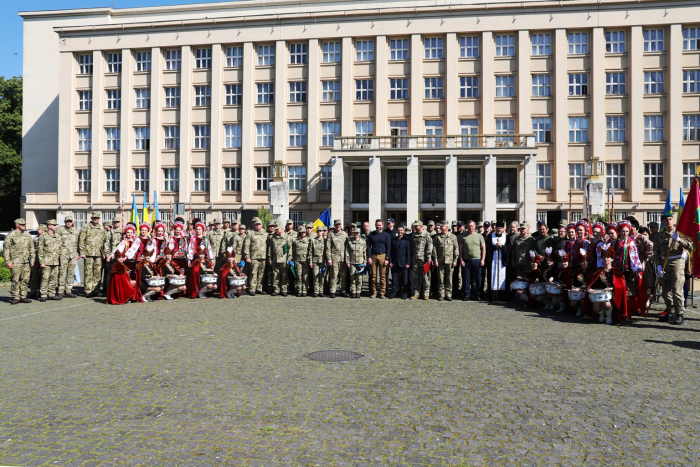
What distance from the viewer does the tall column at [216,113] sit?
156ft

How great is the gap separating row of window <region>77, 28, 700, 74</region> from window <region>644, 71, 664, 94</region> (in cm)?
172

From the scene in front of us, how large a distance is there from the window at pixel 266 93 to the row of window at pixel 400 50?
5.97 feet

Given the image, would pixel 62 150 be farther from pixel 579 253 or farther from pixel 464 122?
pixel 579 253

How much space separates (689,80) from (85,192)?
50274 mm

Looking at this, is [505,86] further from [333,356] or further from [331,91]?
[333,356]

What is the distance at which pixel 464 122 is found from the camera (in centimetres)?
4447

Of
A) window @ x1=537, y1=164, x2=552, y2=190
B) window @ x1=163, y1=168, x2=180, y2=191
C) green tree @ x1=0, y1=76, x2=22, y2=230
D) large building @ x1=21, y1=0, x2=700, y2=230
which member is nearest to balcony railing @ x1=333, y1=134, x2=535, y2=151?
large building @ x1=21, y1=0, x2=700, y2=230

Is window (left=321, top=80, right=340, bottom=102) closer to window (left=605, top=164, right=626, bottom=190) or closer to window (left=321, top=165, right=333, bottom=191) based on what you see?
window (left=321, top=165, right=333, bottom=191)

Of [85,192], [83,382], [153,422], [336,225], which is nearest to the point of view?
[153,422]

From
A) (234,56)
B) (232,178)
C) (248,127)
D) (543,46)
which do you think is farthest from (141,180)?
(543,46)

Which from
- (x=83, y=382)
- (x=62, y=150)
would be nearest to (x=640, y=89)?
(x=83, y=382)

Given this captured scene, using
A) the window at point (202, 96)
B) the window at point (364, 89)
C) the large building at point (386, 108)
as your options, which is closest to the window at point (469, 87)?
the large building at point (386, 108)

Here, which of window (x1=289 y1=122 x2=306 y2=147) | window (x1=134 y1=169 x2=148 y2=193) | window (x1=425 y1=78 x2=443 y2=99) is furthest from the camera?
window (x1=134 y1=169 x2=148 y2=193)

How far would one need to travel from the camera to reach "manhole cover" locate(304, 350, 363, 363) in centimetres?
795
